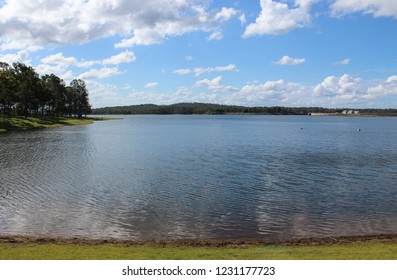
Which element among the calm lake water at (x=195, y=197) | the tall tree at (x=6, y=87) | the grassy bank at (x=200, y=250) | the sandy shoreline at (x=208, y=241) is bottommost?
the calm lake water at (x=195, y=197)

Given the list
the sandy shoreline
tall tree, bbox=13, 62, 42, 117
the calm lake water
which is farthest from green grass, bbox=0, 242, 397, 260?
tall tree, bbox=13, 62, 42, 117

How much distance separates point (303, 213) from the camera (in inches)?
993

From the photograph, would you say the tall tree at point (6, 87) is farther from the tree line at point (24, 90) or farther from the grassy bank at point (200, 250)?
the grassy bank at point (200, 250)

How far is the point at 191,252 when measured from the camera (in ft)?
52.0

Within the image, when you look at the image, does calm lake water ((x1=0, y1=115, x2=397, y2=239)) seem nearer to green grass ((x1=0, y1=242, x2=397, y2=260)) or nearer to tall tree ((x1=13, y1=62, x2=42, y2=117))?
green grass ((x1=0, y1=242, x2=397, y2=260))

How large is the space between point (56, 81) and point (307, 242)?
171m

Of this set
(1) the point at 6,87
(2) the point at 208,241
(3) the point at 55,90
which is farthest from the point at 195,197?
(3) the point at 55,90

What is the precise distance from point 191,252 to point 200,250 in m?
0.79

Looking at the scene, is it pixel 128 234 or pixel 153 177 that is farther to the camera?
pixel 153 177

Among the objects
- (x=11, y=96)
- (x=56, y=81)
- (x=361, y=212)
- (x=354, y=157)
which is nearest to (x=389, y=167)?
(x=354, y=157)

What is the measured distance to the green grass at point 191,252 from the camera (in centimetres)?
1448

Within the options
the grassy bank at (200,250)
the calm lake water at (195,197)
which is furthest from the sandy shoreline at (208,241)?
the calm lake water at (195,197)

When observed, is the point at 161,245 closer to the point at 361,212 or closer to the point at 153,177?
the point at 361,212

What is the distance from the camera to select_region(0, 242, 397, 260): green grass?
47.5 feet
